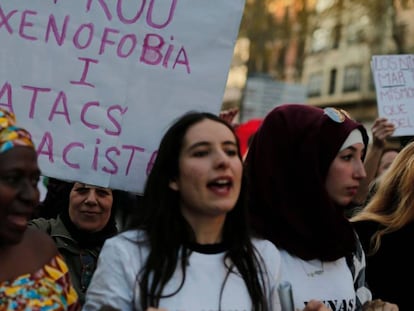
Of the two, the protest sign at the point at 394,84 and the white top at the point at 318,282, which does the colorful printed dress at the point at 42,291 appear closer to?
the white top at the point at 318,282

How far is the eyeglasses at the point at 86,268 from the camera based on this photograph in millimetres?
4371

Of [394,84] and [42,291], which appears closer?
[42,291]

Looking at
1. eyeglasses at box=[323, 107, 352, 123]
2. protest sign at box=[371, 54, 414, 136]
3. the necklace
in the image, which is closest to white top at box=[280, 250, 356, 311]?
the necklace

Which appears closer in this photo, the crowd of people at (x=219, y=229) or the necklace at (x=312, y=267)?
the crowd of people at (x=219, y=229)

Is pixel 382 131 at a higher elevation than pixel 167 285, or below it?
higher

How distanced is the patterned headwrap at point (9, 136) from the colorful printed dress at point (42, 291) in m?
0.39

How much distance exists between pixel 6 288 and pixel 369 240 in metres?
2.05

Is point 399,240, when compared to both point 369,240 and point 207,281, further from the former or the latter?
point 207,281

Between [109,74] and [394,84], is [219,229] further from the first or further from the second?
[394,84]

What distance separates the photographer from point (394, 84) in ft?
18.1

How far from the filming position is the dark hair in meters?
3.11

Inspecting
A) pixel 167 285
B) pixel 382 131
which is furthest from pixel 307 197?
pixel 382 131

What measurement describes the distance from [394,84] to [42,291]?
3.19 meters

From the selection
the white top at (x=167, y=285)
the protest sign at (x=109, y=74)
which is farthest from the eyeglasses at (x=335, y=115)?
the white top at (x=167, y=285)
